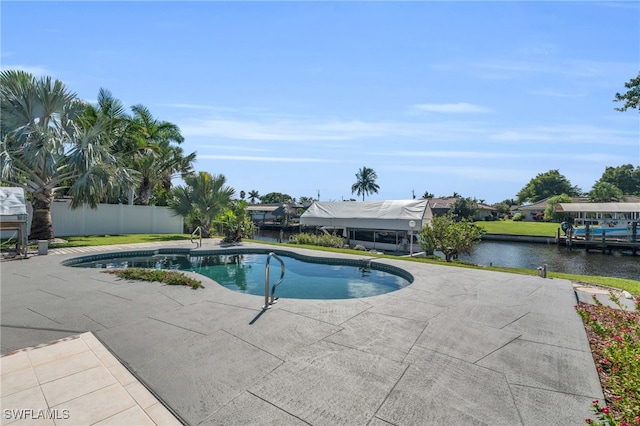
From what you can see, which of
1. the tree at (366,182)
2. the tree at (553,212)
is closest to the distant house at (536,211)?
the tree at (553,212)

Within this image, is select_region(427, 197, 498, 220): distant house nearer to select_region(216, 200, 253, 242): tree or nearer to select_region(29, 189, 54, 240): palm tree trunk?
select_region(216, 200, 253, 242): tree

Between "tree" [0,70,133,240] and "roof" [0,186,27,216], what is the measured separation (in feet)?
9.08

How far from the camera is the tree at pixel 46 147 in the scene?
12.2 meters

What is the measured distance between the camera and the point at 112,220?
18.1m

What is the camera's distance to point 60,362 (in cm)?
335

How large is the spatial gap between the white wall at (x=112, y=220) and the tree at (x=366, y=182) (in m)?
45.7

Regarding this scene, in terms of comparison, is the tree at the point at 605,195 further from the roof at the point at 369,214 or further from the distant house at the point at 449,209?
the roof at the point at 369,214

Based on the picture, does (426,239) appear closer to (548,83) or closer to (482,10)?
(548,83)

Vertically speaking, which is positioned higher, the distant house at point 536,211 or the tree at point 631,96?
the tree at point 631,96

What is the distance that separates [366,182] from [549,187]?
119ft

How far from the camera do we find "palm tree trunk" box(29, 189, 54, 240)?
13.3 meters

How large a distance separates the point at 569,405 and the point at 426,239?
1095 centimetres

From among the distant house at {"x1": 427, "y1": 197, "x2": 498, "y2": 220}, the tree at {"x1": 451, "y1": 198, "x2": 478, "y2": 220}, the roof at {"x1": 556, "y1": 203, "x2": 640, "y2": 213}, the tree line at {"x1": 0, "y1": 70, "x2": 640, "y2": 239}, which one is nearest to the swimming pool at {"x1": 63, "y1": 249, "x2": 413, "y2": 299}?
the tree line at {"x1": 0, "y1": 70, "x2": 640, "y2": 239}

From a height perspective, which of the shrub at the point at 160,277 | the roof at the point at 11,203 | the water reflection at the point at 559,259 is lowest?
the water reflection at the point at 559,259
